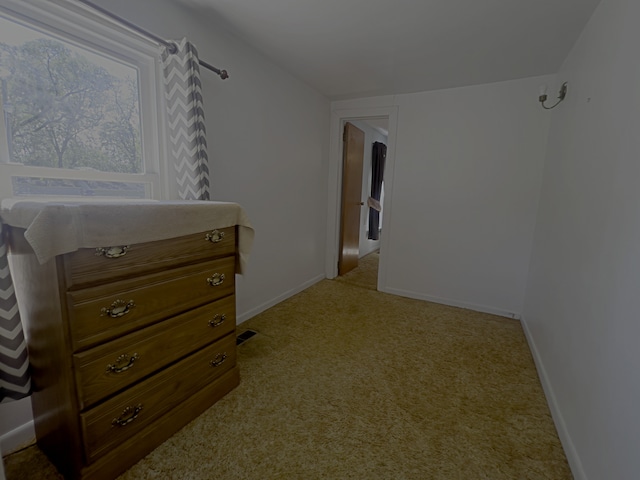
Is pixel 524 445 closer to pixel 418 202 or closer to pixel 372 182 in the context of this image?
pixel 418 202

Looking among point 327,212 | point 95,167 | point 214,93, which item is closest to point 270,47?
point 214,93

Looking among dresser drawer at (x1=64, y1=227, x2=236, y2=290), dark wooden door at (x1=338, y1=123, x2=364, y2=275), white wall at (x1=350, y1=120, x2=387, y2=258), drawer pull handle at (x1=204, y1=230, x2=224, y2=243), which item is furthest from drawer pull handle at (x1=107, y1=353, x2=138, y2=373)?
white wall at (x1=350, y1=120, x2=387, y2=258)

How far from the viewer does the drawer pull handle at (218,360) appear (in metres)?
1.50

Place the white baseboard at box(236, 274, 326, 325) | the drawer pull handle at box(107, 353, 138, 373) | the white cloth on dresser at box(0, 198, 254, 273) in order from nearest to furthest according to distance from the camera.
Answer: the white cloth on dresser at box(0, 198, 254, 273) → the drawer pull handle at box(107, 353, 138, 373) → the white baseboard at box(236, 274, 326, 325)

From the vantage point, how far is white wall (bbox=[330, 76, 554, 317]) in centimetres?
259

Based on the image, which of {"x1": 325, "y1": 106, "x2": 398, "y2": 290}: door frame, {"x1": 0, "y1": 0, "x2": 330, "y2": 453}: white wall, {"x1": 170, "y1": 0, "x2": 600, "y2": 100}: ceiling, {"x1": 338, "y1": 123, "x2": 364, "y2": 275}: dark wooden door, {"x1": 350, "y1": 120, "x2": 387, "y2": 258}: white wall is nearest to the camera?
{"x1": 170, "y1": 0, "x2": 600, "y2": 100}: ceiling

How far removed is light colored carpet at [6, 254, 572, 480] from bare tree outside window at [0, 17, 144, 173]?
4.38 ft

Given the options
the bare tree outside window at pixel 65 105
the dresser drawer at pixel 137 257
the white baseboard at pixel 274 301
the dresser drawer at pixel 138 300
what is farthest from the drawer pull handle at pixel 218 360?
the bare tree outside window at pixel 65 105

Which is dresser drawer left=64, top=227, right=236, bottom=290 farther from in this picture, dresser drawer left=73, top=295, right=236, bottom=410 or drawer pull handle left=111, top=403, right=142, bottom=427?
drawer pull handle left=111, top=403, right=142, bottom=427

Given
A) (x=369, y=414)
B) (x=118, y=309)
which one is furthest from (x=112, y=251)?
(x=369, y=414)

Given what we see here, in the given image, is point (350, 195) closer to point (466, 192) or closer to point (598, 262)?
point (466, 192)

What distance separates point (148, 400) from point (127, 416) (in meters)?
0.08

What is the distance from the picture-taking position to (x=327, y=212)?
3666 mm

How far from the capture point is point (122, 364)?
43.1 inches
